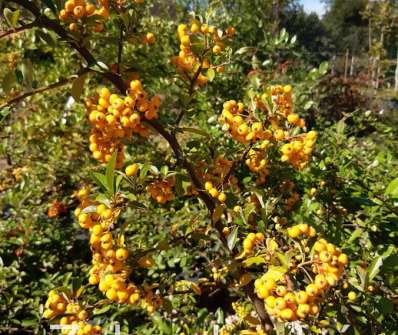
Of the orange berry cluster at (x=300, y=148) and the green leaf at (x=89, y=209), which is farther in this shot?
the orange berry cluster at (x=300, y=148)

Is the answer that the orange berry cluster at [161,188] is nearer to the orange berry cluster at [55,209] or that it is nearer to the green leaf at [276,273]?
the green leaf at [276,273]

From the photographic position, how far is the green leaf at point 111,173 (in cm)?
135

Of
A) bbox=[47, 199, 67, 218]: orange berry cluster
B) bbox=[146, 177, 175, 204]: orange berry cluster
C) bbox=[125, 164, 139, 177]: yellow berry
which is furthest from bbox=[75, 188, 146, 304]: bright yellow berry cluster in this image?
bbox=[47, 199, 67, 218]: orange berry cluster

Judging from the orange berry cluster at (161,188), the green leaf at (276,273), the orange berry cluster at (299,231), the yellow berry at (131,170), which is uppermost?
the yellow berry at (131,170)

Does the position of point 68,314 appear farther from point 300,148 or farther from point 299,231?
point 300,148

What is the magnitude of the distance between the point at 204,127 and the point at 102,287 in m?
2.64

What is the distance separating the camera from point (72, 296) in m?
1.77

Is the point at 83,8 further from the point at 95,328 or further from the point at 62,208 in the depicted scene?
the point at 62,208

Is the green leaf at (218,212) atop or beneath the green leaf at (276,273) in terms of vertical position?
atop

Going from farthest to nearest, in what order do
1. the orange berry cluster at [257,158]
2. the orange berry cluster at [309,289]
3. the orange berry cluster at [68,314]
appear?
the orange berry cluster at [257,158] → the orange berry cluster at [68,314] → the orange berry cluster at [309,289]

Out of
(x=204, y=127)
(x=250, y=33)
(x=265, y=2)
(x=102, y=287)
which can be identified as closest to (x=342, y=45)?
(x=265, y=2)

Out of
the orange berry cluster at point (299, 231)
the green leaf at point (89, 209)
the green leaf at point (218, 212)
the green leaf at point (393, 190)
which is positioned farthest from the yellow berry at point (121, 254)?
the green leaf at point (393, 190)

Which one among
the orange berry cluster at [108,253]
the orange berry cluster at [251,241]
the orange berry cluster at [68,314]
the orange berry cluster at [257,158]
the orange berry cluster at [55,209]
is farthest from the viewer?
the orange berry cluster at [55,209]

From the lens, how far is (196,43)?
1.64m
